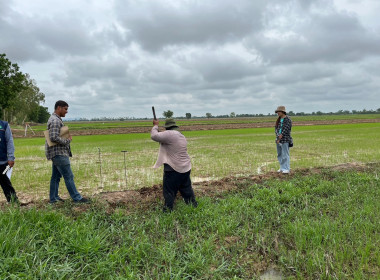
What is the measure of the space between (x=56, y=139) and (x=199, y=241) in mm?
3242

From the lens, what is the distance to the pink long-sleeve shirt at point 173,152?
4.62m

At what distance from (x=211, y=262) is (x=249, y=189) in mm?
3104

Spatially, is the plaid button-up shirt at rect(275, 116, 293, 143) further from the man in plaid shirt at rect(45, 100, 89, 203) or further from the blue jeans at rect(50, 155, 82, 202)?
the blue jeans at rect(50, 155, 82, 202)

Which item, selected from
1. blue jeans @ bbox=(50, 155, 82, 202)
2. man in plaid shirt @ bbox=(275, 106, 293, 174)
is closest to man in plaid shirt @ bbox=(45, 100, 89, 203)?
blue jeans @ bbox=(50, 155, 82, 202)

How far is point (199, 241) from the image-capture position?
365 cm

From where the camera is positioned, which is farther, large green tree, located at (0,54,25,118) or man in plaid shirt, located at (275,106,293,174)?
large green tree, located at (0,54,25,118)

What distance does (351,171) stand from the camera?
761 cm

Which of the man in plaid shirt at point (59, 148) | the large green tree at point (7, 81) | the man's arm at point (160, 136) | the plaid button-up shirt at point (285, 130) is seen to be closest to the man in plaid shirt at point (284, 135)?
the plaid button-up shirt at point (285, 130)

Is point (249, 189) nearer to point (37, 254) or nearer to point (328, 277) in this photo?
point (328, 277)

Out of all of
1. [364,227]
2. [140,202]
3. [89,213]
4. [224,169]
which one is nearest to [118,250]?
[89,213]

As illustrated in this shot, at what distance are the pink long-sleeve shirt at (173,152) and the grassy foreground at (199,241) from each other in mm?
831

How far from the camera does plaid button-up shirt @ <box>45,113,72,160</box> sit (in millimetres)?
4695

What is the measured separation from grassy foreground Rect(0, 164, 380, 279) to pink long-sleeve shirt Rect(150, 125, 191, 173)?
831 mm

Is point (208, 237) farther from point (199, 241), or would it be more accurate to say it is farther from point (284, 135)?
point (284, 135)
